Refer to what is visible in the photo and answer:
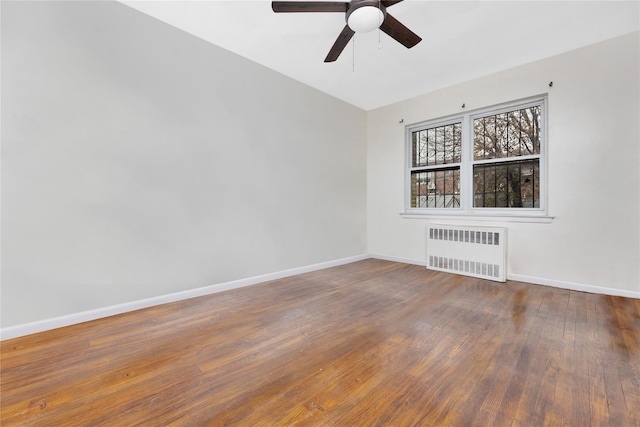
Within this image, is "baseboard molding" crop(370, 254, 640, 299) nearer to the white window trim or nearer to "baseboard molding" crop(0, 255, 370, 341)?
the white window trim

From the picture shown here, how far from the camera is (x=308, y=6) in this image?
6.48ft

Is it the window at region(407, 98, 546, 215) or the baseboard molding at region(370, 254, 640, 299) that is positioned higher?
the window at region(407, 98, 546, 215)

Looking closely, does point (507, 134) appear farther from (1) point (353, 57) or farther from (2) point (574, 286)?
(1) point (353, 57)

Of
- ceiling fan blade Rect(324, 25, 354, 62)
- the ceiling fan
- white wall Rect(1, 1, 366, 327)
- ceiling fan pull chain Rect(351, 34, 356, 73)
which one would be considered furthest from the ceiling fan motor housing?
white wall Rect(1, 1, 366, 327)

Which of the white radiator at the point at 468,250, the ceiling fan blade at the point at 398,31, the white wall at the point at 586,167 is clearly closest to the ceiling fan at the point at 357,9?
the ceiling fan blade at the point at 398,31

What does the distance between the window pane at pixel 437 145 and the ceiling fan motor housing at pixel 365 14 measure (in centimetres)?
260

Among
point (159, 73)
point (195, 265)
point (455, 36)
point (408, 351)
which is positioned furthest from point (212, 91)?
point (408, 351)

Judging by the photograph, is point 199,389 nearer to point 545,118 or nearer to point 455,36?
point 455,36

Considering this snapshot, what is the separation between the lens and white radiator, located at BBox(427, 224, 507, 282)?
3.33 metres

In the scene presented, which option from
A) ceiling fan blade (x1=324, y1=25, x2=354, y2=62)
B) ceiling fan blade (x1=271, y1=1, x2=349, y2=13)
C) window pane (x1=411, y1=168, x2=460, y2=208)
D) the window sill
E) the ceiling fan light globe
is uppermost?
ceiling fan blade (x1=271, y1=1, x2=349, y2=13)

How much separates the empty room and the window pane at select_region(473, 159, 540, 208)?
0.07ft

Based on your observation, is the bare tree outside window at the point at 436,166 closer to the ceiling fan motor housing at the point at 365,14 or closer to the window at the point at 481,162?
the window at the point at 481,162

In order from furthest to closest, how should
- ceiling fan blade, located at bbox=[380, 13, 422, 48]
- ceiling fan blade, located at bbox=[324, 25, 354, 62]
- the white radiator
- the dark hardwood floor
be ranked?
the white radiator, ceiling fan blade, located at bbox=[324, 25, 354, 62], ceiling fan blade, located at bbox=[380, 13, 422, 48], the dark hardwood floor

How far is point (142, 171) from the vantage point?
2.46 meters
